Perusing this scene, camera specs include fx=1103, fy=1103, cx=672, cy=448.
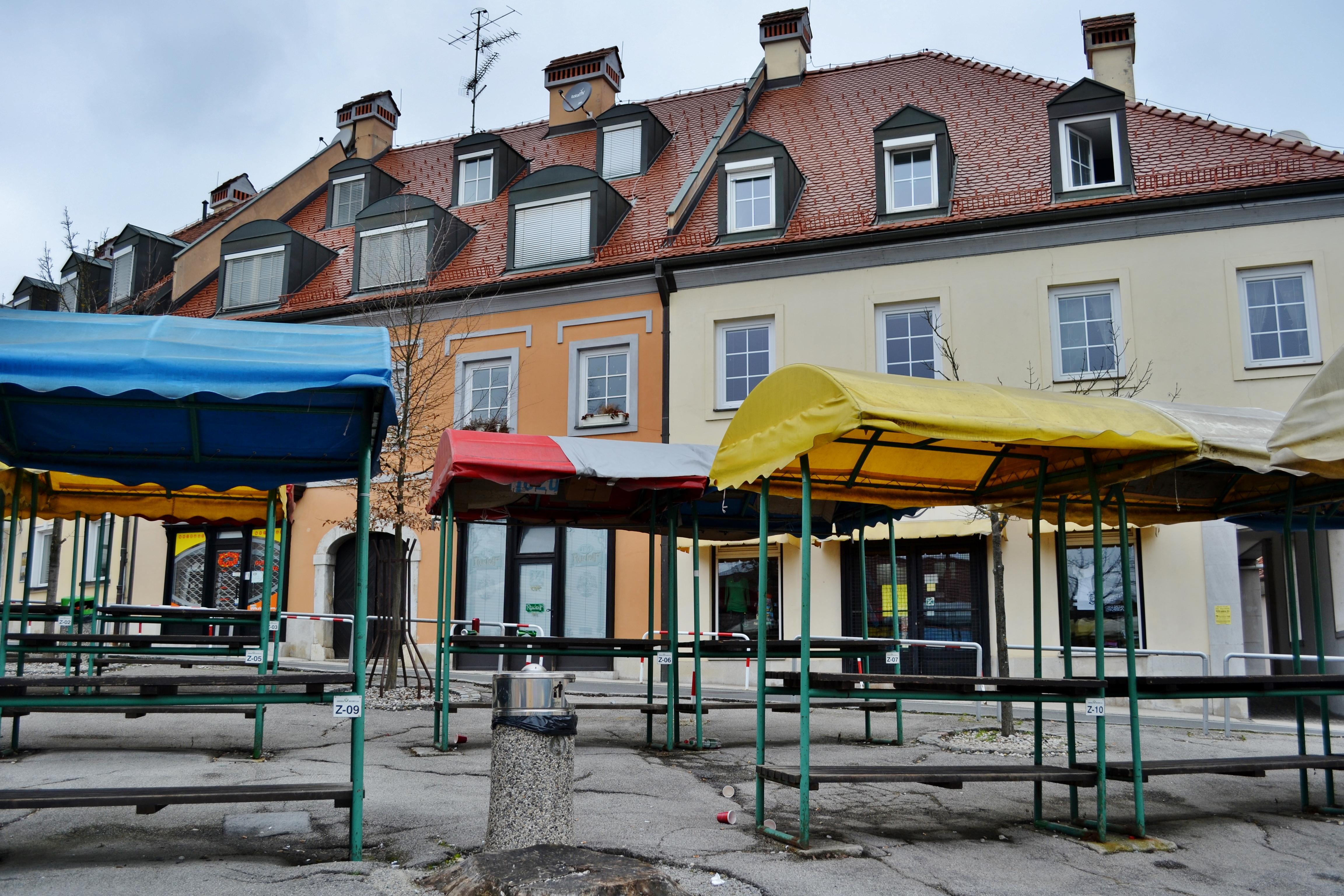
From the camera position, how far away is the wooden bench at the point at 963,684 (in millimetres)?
6266

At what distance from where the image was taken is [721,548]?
20125mm

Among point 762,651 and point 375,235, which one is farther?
point 375,235

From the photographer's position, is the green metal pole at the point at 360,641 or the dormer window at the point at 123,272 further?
the dormer window at the point at 123,272

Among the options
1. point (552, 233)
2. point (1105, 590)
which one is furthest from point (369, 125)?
point (1105, 590)

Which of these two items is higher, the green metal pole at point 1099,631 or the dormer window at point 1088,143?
the dormer window at point 1088,143

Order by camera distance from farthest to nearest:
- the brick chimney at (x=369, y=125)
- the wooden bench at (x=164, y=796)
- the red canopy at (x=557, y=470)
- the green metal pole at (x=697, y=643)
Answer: the brick chimney at (x=369, y=125) → the green metal pole at (x=697, y=643) → the red canopy at (x=557, y=470) → the wooden bench at (x=164, y=796)

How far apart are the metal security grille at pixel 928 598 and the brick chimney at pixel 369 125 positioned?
17.9 m

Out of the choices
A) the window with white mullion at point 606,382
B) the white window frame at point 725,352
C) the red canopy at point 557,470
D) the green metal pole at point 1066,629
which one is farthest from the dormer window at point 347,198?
the green metal pole at point 1066,629

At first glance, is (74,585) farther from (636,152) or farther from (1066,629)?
(636,152)

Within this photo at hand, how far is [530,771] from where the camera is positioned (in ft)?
17.7

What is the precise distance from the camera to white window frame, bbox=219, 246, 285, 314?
25.0m

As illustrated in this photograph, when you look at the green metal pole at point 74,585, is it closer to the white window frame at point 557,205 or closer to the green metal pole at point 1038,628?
the green metal pole at point 1038,628

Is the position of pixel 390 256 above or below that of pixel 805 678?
above

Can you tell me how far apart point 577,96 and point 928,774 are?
23323mm
